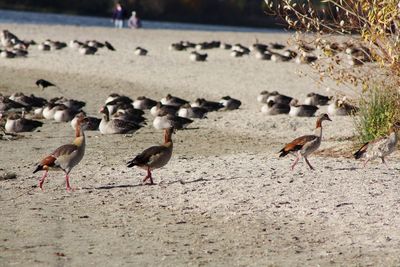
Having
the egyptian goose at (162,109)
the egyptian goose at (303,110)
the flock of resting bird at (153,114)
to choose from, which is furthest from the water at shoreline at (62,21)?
the egyptian goose at (303,110)

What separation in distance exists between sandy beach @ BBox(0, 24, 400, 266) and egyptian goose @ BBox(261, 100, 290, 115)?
79 centimetres

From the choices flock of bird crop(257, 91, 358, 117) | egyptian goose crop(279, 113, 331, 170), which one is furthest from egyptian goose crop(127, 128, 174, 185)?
flock of bird crop(257, 91, 358, 117)

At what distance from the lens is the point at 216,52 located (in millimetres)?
40781

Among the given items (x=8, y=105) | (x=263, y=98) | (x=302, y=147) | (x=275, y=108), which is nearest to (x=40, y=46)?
(x=263, y=98)

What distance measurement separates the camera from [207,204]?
1208 cm

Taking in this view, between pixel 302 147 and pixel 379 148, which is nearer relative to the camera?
pixel 302 147

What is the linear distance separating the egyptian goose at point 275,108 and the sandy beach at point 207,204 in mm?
788

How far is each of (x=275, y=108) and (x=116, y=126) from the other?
15.7ft

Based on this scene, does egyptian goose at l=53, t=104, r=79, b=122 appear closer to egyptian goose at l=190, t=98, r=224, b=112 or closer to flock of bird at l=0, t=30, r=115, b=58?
egyptian goose at l=190, t=98, r=224, b=112

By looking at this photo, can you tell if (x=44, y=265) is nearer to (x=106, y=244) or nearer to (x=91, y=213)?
(x=106, y=244)

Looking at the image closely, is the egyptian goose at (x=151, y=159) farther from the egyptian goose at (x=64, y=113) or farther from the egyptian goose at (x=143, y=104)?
the egyptian goose at (x=143, y=104)

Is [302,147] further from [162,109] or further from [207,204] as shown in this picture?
[162,109]

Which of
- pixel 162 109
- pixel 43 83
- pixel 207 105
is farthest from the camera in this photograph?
pixel 43 83

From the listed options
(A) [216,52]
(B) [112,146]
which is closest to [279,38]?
(A) [216,52]
